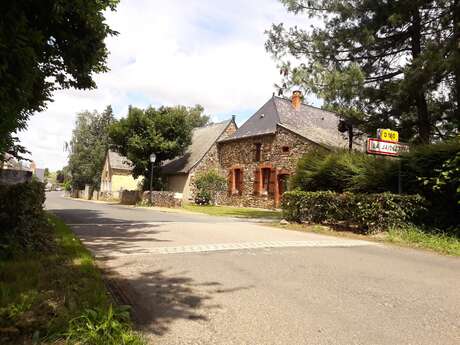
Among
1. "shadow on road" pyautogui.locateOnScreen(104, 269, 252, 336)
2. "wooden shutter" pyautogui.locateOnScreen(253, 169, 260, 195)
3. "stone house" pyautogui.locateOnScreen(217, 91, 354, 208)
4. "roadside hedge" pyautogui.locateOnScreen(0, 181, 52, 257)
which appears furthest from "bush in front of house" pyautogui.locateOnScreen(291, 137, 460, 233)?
"wooden shutter" pyautogui.locateOnScreen(253, 169, 260, 195)

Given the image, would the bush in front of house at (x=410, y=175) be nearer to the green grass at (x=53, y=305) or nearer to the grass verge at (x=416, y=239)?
the grass verge at (x=416, y=239)

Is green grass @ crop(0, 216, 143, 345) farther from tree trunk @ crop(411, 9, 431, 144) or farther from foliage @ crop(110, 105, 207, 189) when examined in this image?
foliage @ crop(110, 105, 207, 189)

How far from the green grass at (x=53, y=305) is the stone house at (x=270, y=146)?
20723 millimetres

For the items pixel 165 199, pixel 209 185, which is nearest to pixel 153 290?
pixel 165 199

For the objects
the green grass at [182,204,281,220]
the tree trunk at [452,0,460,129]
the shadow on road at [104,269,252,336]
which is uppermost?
the tree trunk at [452,0,460,129]

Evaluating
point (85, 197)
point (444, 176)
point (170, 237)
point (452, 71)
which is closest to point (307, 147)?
point (452, 71)

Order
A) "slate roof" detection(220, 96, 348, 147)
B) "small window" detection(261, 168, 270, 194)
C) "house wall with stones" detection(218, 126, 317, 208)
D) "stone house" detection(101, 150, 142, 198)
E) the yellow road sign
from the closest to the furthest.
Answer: the yellow road sign
"house wall with stones" detection(218, 126, 317, 208)
"slate roof" detection(220, 96, 348, 147)
"small window" detection(261, 168, 270, 194)
"stone house" detection(101, 150, 142, 198)

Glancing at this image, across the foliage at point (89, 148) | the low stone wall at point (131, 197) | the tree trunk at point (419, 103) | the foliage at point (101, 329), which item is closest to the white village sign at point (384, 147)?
the tree trunk at point (419, 103)

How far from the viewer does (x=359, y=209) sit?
1177 cm

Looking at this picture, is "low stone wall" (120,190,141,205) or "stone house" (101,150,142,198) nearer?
"low stone wall" (120,190,141,205)

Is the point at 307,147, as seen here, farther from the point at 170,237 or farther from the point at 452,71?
the point at 170,237

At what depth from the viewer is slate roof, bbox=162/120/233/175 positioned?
110 feet

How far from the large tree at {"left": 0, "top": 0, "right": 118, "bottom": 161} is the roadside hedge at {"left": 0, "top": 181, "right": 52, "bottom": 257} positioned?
0.84 m

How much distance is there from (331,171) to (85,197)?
4310 cm
